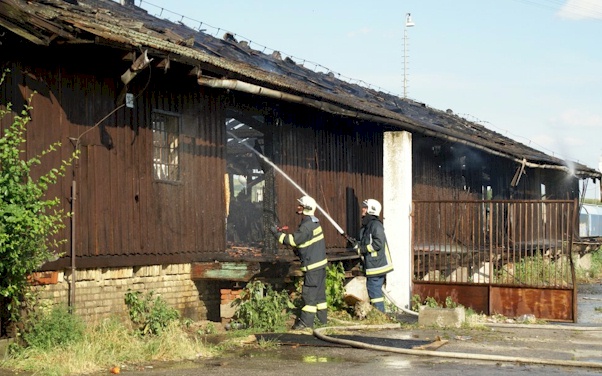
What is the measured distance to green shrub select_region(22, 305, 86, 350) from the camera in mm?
10195

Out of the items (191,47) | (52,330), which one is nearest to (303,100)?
(191,47)

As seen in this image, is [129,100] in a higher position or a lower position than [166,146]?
higher

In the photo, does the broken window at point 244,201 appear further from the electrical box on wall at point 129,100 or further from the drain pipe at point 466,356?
the drain pipe at point 466,356

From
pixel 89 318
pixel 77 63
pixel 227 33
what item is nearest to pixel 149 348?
pixel 89 318

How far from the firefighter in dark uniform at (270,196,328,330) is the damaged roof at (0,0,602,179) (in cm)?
233

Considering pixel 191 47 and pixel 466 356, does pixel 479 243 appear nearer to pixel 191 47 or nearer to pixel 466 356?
pixel 466 356

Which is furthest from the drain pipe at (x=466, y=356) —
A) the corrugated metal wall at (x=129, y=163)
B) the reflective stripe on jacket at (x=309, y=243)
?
the corrugated metal wall at (x=129, y=163)

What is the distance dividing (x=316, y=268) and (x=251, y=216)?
9.31 m

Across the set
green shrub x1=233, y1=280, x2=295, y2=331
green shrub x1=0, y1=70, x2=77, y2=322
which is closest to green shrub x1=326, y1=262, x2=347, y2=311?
green shrub x1=233, y1=280, x2=295, y2=331

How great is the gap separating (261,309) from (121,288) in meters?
2.16

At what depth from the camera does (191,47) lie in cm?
1455

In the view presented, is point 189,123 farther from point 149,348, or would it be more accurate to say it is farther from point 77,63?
point 149,348

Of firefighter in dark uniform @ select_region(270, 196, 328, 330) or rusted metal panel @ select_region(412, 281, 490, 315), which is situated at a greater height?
firefighter in dark uniform @ select_region(270, 196, 328, 330)

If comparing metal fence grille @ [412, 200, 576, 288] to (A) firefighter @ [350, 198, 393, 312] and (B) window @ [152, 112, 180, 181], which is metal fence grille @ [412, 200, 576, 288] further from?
(B) window @ [152, 112, 180, 181]
